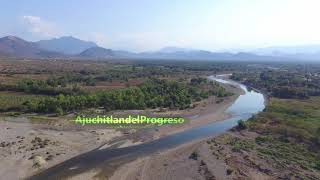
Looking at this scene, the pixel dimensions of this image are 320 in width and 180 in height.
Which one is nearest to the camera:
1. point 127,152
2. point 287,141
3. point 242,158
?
point 242,158

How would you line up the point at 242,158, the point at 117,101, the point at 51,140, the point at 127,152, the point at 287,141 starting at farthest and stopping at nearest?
the point at 117,101
the point at 287,141
the point at 51,140
the point at 127,152
the point at 242,158

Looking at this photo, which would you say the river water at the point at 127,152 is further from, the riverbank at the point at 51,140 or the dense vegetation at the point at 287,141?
the dense vegetation at the point at 287,141

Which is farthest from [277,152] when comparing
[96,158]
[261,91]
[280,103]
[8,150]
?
[261,91]

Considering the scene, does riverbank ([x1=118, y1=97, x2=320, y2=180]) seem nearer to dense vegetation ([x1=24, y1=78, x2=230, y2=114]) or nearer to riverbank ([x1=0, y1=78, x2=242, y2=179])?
riverbank ([x1=0, y1=78, x2=242, y2=179])

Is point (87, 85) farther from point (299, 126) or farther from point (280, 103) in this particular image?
point (299, 126)

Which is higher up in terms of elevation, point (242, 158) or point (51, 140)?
point (51, 140)

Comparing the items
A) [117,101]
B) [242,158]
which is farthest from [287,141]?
[117,101]

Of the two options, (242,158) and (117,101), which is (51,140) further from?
(117,101)

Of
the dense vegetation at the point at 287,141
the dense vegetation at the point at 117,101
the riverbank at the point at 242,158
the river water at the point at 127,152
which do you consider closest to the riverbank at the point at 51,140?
the river water at the point at 127,152
